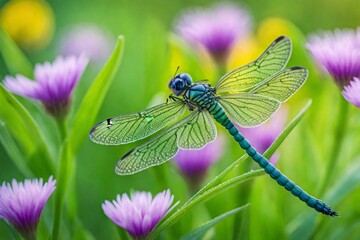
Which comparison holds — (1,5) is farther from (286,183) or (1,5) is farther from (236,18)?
(286,183)

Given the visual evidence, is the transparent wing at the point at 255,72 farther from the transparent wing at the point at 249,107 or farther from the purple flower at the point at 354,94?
the purple flower at the point at 354,94

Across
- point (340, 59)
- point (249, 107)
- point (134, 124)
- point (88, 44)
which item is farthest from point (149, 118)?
point (88, 44)

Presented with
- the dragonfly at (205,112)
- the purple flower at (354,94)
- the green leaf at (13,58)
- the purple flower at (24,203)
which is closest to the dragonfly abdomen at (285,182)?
the dragonfly at (205,112)

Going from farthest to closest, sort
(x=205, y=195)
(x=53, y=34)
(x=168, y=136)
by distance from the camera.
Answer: (x=53, y=34)
(x=168, y=136)
(x=205, y=195)

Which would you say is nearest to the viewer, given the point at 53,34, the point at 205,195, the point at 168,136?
the point at 205,195

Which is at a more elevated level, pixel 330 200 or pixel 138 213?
pixel 138 213

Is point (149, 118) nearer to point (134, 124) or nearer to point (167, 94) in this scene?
point (134, 124)

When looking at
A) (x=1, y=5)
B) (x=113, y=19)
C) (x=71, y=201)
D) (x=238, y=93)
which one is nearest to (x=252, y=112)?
(x=238, y=93)

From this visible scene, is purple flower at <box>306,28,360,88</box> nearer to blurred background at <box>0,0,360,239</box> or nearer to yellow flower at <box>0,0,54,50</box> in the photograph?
blurred background at <box>0,0,360,239</box>
